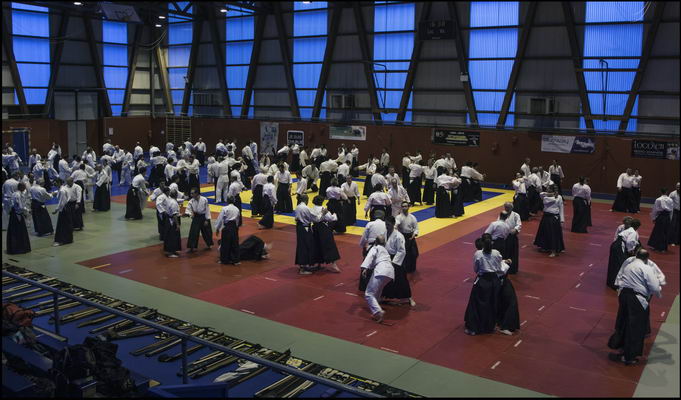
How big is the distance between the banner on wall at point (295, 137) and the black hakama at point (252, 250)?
21409 millimetres

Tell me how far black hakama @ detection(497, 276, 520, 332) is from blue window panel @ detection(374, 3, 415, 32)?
79.0 ft

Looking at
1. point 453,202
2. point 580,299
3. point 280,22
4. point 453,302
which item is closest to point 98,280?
point 453,302

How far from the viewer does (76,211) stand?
1858 centimetres

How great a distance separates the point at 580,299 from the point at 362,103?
2437 cm

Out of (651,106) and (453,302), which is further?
(651,106)

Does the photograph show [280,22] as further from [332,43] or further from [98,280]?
[98,280]

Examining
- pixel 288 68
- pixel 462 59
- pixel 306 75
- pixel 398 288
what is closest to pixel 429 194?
pixel 462 59

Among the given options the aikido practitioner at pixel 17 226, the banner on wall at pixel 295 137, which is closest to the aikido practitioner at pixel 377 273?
the aikido practitioner at pixel 17 226

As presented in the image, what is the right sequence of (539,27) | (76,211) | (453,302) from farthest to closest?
(539,27)
(76,211)
(453,302)

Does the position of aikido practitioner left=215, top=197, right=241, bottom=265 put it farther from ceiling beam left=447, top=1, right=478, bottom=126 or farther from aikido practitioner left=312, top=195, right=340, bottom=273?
ceiling beam left=447, top=1, right=478, bottom=126

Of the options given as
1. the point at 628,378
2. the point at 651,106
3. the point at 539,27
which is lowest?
the point at 628,378

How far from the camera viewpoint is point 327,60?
35.8m

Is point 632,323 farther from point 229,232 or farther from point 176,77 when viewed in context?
point 176,77

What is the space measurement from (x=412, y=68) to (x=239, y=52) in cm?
1304
